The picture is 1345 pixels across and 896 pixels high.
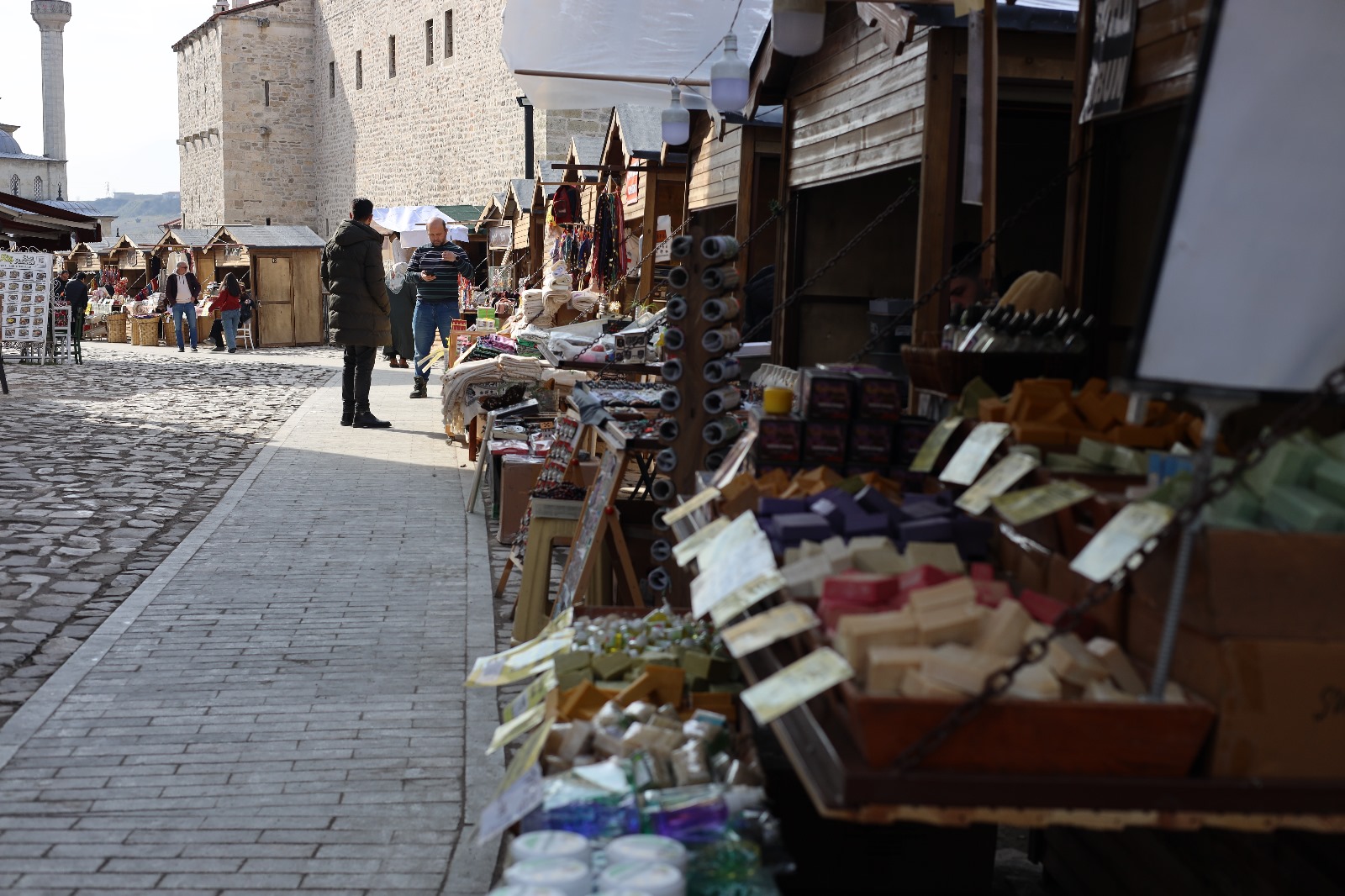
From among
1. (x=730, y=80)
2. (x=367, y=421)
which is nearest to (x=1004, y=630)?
(x=730, y=80)

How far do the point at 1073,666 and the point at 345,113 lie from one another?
45.6m

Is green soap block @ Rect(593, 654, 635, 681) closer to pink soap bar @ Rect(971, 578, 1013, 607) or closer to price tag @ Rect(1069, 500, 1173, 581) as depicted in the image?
pink soap bar @ Rect(971, 578, 1013, 607)

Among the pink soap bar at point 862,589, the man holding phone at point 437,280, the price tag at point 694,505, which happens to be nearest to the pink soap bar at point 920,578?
the pink soap bar at point 862,589

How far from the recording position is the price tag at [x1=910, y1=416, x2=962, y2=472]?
11.2 feet

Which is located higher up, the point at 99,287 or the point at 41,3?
the point at 41,3

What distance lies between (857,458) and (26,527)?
611cm

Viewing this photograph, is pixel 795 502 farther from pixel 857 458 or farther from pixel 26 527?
pixel 26 527

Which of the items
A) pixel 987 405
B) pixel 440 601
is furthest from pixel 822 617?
pixel 440 601

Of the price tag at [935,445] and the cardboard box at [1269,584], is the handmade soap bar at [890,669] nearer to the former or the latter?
the cardboard box at [1269,584]

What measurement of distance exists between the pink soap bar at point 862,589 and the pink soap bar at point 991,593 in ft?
0.53

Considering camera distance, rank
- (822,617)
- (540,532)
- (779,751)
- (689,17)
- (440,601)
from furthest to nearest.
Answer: (689,17) → (440,601) → (540,532) → (779,751) → (822,617)

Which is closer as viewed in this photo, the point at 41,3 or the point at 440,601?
the point at 440,601

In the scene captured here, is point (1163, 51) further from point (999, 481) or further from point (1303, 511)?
point (1303, 511)

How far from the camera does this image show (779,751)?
3.06m
